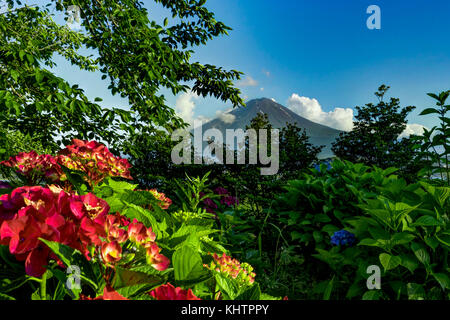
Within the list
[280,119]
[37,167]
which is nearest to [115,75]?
[37,167]

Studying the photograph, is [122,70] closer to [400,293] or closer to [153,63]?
[153,63]

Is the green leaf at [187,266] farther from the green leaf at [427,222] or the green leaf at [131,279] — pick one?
the green leaf at [427,222]

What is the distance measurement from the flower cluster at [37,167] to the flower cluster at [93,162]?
54mm

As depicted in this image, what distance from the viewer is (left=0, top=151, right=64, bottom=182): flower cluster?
1.45 m

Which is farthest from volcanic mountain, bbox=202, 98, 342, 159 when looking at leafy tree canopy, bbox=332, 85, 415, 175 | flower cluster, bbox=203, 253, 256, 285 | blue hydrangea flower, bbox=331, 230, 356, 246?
flower cluster, bbox=203, 253, 256, 285

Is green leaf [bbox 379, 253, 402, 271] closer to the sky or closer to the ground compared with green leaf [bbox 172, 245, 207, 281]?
closer to the ground

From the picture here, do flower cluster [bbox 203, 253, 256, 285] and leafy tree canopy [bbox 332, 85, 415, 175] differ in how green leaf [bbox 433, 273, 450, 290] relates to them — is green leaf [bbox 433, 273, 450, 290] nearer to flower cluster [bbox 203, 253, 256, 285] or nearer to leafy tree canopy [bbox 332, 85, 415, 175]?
flower cluster [bbox 203, 253, 256, 285]

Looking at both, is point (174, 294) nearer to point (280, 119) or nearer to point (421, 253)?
point (421, 253)

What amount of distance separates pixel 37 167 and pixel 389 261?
219 cm

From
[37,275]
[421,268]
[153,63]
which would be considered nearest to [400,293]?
[421,268]

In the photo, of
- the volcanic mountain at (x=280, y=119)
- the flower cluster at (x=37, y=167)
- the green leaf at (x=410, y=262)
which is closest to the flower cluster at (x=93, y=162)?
the flower cluster at (x=37, y=167)

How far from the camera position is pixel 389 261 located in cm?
181

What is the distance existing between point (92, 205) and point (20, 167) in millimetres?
1098

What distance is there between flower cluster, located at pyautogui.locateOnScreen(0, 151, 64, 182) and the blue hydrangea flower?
2.04m
